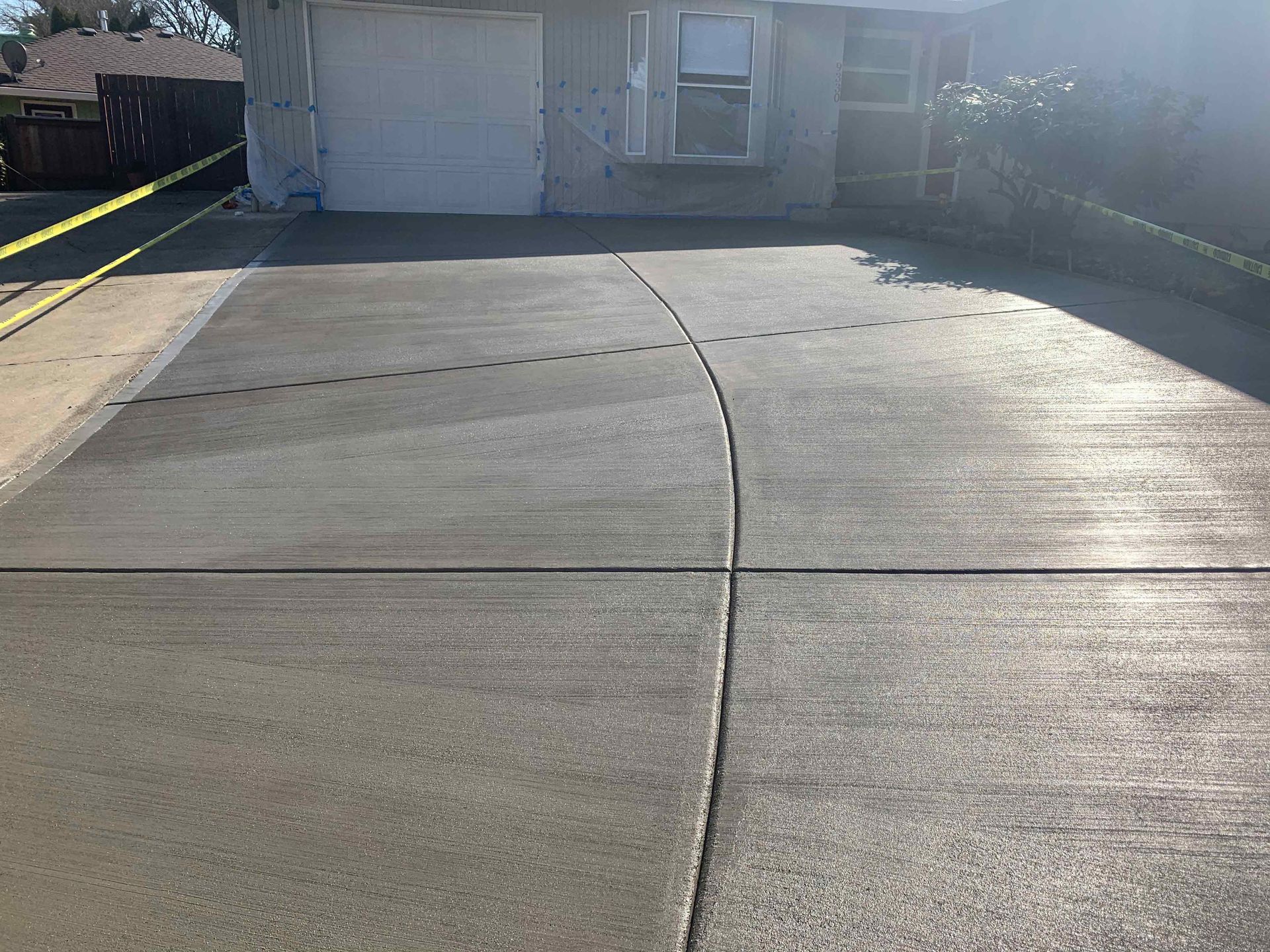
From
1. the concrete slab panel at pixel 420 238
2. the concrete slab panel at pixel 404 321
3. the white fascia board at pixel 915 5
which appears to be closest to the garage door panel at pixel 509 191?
the concrete slab panel at pixel 420 238

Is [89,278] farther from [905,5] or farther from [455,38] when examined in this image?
[905,5]

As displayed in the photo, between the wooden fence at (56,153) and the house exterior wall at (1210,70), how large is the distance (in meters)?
16.4

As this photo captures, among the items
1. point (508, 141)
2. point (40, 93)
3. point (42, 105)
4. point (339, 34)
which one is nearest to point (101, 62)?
point (40, 93)

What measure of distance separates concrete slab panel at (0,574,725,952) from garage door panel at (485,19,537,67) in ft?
41.5

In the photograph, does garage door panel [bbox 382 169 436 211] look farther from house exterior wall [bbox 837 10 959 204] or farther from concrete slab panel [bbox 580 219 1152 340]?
house exterior wall [bbox 837 10 959 204]

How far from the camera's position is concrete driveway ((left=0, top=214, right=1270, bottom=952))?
2.54 meters

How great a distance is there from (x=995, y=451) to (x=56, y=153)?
19.2 m

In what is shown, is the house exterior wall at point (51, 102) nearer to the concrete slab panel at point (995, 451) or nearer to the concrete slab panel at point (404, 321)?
the concrete slab panel at point (404, 321)

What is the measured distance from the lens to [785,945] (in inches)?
93.7

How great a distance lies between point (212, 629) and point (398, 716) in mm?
946

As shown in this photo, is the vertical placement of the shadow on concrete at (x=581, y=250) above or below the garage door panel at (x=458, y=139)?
below

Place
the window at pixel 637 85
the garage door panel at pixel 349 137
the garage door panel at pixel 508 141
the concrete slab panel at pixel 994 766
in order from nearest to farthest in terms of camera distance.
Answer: the concrete slab panel at pixel 994 766 → the window at pixel 637 85 → the garage door panel at pixel 349 137 → the garage door panel at pixel 508 141

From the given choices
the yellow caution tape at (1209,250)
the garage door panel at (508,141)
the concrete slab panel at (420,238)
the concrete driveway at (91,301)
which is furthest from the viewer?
the garage door panel at (508,141)

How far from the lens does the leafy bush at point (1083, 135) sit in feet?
33.4
